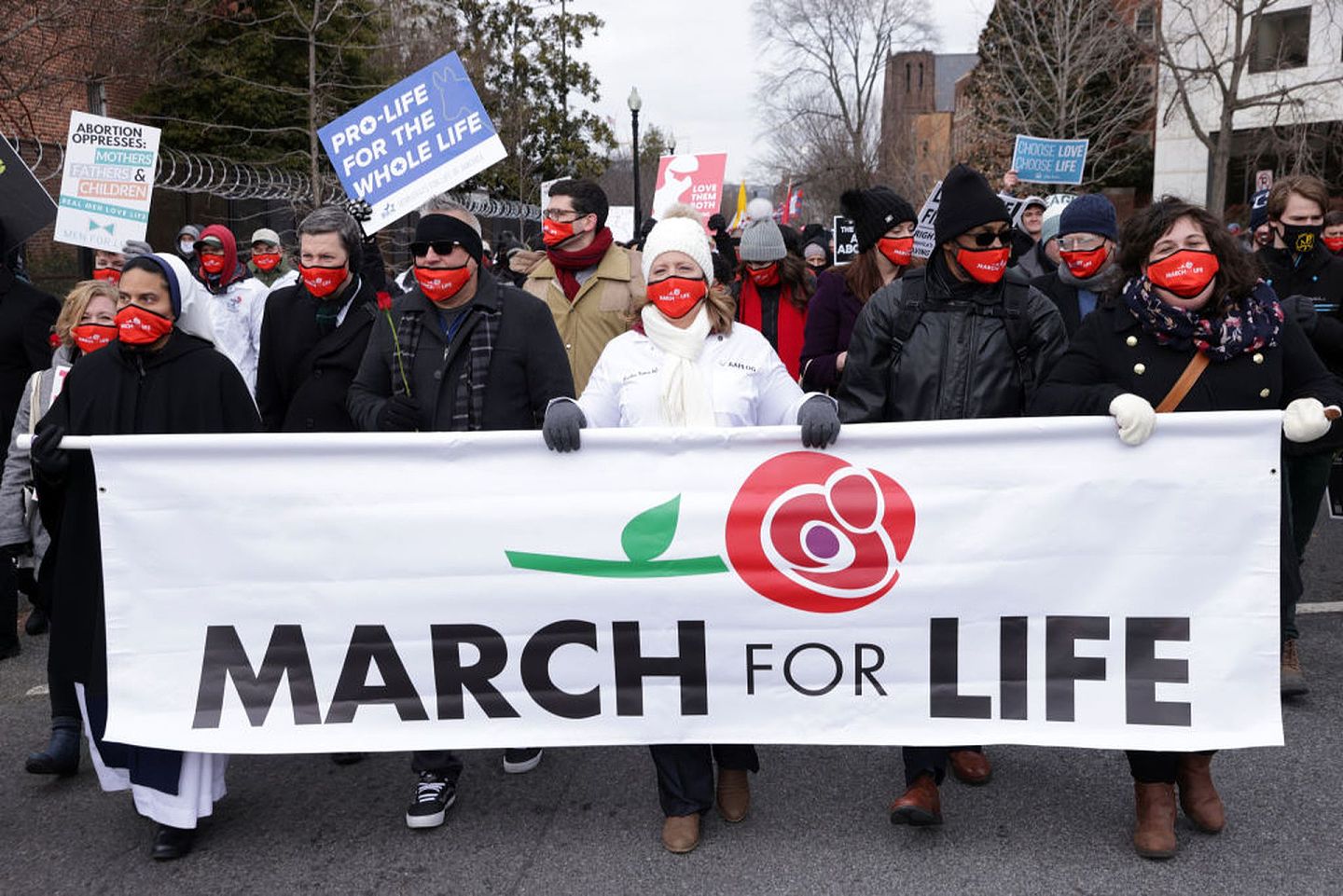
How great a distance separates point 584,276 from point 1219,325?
110 inches

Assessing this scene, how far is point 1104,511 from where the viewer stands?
3650 mm

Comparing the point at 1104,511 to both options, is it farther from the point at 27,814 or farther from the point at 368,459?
the point at 27,814

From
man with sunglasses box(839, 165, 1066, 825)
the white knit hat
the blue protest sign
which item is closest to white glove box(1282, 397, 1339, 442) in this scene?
man with sunglasses box(839, 165, 1066, 825)

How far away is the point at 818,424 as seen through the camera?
12.0 ft

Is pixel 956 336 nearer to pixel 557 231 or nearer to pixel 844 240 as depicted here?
pixel 557 231

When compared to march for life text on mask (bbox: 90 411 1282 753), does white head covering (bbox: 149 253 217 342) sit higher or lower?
higher

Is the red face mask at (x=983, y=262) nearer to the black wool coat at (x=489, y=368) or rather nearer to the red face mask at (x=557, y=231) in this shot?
the black wool coat at (x=489, y=368)

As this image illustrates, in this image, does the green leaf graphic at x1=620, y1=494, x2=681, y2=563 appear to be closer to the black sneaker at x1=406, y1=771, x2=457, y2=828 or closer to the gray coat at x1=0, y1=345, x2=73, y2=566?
the black sneaker at x1=406, y1=771, x2=457, y2=828

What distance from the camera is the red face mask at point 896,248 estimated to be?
223 inches

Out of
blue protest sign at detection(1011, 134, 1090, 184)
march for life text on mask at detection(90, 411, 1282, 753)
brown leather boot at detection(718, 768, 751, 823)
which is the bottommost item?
brown leather boot at detection(718, 768, 751, 823)

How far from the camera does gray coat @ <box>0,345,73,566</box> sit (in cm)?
529

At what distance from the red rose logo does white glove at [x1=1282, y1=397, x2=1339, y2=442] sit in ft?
3.69

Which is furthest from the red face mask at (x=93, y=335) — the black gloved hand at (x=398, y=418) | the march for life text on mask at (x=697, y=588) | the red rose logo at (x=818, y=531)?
the red rose logo at (x=818, y=531)

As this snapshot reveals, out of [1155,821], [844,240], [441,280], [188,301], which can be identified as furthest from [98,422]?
[844,240]
